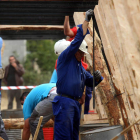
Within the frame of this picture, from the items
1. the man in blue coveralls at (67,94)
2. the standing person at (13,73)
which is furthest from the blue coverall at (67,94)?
the standing person at (13,73)

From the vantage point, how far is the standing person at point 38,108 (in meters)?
6.49

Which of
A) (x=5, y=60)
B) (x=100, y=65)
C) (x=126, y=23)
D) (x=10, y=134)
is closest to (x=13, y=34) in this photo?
(x=10, y=134)

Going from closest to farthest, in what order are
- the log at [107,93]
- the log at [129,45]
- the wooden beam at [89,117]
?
the log at [129,45]
the log at [107,93]
the wooden beam at [89,117]

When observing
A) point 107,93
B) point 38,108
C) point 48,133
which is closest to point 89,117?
point 48,133

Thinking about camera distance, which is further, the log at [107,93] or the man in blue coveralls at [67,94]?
the log at [107,93]

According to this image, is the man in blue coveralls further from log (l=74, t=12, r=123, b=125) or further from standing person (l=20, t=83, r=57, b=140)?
log (l=74, t=12, r=123, b=125)

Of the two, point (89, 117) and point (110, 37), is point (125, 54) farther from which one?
point (89, 117)

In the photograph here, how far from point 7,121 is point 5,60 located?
64.4 feet

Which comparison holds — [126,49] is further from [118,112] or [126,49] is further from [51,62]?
[51,62]

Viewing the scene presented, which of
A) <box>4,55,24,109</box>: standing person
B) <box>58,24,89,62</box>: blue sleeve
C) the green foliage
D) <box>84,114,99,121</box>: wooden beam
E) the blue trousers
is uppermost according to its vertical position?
the green foliage

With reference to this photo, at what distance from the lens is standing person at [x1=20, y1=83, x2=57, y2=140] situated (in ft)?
21.3

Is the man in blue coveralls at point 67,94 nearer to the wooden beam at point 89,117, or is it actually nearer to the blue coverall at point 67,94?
the blue coverall at point 67,94

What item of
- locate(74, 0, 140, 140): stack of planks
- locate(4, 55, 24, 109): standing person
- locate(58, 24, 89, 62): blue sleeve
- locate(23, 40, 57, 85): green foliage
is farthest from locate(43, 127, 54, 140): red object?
locate(23, 40, 57, 85): green foliage

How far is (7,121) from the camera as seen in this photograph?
796cm
